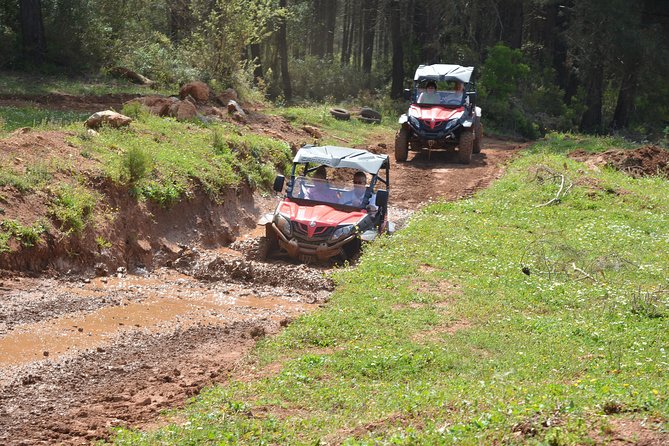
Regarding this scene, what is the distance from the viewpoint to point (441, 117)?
2303cm

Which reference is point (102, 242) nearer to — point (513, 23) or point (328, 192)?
point (328, 192)

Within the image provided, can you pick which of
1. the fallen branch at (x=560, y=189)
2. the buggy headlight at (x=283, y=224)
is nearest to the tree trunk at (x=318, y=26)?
the fallen branch at (x=560, y=189)

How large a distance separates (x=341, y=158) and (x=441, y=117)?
868cm

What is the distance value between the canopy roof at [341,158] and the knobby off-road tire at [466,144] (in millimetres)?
8063

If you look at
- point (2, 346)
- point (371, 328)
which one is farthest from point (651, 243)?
point (2, 346)

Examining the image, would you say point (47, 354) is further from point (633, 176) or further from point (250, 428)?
point (633, 176)

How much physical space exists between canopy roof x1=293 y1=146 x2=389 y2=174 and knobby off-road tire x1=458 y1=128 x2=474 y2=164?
8.06 m

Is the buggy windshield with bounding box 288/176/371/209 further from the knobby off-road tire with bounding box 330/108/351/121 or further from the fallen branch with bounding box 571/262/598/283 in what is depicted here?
the knobby off-road tire with bounding box 330/108/351/121

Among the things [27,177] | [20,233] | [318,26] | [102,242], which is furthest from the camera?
[318,26]

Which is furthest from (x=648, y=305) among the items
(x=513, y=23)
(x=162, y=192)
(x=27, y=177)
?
(x=513, y=23)

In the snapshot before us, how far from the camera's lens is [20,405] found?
304 inches

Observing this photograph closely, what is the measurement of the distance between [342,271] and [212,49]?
17723mm

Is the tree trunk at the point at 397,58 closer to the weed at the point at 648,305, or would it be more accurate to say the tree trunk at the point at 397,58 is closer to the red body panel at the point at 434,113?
the red body panel at the point at 434,113

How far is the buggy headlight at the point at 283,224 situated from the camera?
13.7 m
